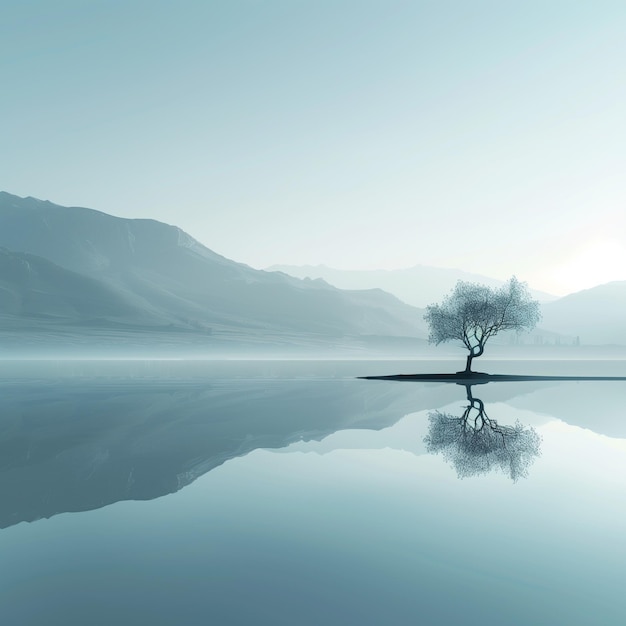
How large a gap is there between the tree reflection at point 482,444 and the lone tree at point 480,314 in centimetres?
5650

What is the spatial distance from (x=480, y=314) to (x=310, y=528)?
82.0 m

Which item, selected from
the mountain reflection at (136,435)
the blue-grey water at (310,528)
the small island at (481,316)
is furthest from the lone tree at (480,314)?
the blue-grey water at (310,528)

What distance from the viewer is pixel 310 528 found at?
44.2ft

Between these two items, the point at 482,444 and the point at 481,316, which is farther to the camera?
the point at 481,316

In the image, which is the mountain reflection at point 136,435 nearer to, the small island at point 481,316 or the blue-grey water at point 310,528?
the blue-grey water at point 310,528

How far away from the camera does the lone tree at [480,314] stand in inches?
3597

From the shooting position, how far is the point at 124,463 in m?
21.0

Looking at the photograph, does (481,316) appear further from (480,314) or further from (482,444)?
(482,444)

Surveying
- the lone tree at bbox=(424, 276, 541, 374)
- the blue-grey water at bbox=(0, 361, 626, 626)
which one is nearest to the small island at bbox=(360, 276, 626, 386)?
the lone tree at bbox=(424, 276, 541, 374)

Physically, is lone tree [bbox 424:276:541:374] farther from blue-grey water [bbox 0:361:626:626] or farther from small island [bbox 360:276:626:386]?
blue-grey water [bbox 0:361:626:626]

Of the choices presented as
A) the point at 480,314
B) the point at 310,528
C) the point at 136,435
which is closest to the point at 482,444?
the point at 310,528

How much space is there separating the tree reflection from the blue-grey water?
0.55ft

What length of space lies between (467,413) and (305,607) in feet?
105

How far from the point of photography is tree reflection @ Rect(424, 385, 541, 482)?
20.8 meters
